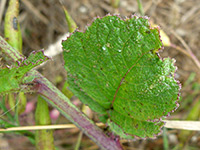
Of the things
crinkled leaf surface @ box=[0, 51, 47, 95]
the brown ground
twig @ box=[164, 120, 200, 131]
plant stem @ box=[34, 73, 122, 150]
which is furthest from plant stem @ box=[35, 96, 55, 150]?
the brown ground

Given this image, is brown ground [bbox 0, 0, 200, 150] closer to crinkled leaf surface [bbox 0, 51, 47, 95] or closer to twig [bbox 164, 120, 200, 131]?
twig [bbox 164, 120, 200, 131]

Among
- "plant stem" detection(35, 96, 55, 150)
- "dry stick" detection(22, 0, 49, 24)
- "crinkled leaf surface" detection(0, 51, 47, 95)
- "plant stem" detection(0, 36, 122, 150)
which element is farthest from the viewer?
"dry stick" detection(22, 0, 49, 24)

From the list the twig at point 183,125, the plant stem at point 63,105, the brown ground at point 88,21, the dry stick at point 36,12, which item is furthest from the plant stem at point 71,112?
the dry stick at point 36,12

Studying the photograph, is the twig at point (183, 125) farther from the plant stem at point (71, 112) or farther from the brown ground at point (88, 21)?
the brown ground at point (88, 21)

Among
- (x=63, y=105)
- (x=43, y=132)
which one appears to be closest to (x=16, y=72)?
(x=63, y=105)

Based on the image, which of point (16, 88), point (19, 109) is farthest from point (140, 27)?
point (19, 109)

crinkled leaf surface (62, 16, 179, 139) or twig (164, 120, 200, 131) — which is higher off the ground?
crinkled leaf surface (62, 16, 179, 139)

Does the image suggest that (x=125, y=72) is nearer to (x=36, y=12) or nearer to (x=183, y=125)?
(x=183, y=125)
